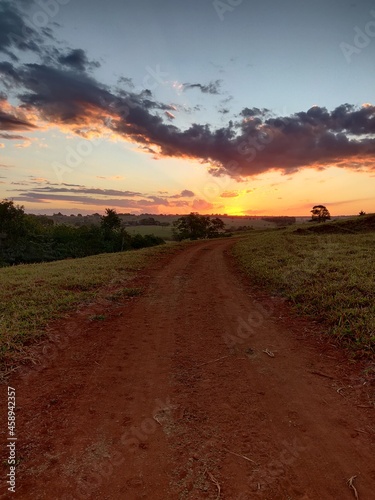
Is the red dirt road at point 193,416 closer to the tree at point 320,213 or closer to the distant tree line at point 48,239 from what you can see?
the distant tree line at point 48,239

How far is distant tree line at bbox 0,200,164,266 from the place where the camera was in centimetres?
3472

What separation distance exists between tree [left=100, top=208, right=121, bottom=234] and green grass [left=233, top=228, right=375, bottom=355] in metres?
35.6

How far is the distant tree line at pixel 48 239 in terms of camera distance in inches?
1367

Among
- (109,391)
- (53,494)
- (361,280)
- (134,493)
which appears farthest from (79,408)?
(361,280)

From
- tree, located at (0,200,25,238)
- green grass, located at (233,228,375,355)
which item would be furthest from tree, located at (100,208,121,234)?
green grass, located at (233,228,375,355)

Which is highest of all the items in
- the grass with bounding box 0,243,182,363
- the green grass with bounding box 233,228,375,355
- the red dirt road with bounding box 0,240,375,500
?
the green grass with bounding box 233,228,375,355

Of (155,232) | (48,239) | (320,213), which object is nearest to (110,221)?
(48,239)

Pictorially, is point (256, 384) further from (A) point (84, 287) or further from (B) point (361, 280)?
(A) point (84, 287)

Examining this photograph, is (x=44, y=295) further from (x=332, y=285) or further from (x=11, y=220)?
(x=11, y=220)

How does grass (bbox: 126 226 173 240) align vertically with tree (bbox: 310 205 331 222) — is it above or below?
below

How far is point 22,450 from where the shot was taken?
393cm

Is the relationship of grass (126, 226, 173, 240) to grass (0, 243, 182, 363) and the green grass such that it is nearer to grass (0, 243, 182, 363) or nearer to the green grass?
grass (0, 243, 182, 363)

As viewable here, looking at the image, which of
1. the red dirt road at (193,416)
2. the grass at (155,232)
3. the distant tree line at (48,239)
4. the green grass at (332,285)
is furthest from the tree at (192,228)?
the red dirt road at (193,416)

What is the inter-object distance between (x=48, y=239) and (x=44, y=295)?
3212 cm
